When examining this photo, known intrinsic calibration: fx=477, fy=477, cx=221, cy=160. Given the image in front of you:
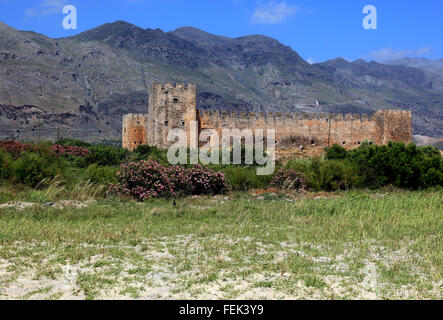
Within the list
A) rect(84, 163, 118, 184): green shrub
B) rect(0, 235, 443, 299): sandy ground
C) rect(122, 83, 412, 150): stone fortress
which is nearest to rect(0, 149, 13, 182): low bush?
rect(84, 163, 118, 184): green shrub

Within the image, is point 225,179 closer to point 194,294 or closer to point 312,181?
point 312,181

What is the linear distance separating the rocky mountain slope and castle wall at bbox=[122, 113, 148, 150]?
124 feet

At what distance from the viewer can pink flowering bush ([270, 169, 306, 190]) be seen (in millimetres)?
16125

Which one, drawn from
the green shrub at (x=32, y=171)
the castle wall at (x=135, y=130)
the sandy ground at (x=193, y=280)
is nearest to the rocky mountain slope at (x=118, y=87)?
the castle wall at (x=135, y=130)

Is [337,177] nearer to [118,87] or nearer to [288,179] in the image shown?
[288,179]

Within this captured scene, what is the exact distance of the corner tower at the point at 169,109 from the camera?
2791 centimetres

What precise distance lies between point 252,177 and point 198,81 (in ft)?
456

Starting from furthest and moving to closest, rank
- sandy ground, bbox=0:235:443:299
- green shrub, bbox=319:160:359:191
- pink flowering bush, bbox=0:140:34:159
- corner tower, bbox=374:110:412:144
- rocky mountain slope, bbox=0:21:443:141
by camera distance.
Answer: rocky mountain slope, bbox=0:21:443:141 → corner tower, bbox=374:110:412:144 → pink flowering bush, bbox=0:140:34:159 → green shrub, bbox=319:160:359:191 → sandy ground, bbox=0:235:443:299

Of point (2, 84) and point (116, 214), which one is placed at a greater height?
point (2, 84)

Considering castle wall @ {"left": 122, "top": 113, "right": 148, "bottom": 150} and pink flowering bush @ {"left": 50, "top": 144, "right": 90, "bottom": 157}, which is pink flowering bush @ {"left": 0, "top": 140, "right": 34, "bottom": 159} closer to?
pink flowering bush @ {"left": 50, "top": 144, "right": 90, "bottom": 157}

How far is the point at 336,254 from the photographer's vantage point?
7145 mm

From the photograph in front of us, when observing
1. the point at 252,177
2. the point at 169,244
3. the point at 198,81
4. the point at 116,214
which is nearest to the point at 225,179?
the point at 252,177

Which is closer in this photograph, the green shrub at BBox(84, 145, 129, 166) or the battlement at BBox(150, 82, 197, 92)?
the green shrub at BBox(84, 145, 129, 166)

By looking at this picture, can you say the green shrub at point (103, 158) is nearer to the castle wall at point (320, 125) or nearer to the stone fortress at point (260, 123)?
the stone fortress at point (260, 123)
